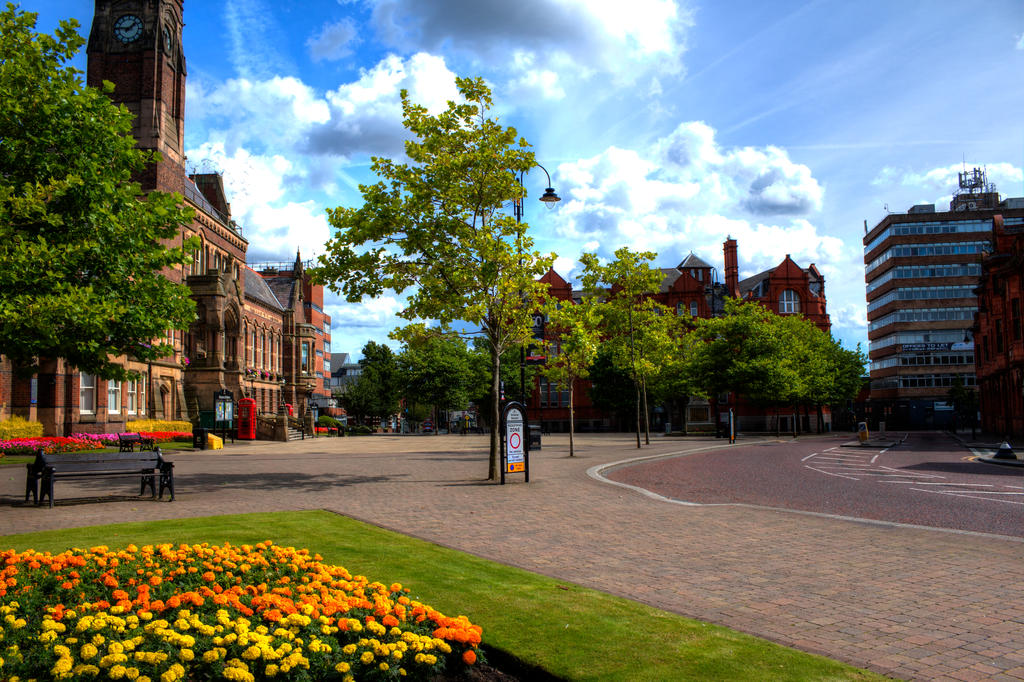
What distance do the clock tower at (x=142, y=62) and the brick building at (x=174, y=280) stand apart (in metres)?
0.07

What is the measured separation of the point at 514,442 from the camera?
17391 mm

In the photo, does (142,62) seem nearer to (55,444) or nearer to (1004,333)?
(55,444)

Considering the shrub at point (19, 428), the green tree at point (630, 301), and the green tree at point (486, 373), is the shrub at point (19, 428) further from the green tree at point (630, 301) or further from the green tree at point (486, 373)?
the green tree at point (486, 373)

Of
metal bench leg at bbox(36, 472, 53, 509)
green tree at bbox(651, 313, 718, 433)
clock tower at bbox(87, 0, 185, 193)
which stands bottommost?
metal bench leg at bbox(36, 472, 53, 509)

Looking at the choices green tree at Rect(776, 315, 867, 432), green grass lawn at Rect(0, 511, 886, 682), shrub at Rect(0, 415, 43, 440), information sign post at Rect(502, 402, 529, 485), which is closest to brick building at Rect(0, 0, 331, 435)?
shrub at Rect(0, 415, 43, 440)

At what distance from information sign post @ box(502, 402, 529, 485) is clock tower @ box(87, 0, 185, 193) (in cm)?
3665

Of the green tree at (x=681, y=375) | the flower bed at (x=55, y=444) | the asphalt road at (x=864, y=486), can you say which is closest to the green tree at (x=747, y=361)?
the green tree at (x=681, y=375)

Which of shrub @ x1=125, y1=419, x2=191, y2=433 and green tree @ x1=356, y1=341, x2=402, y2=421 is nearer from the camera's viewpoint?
shrub @ x1=125, y1=419, x2=191, y2=433

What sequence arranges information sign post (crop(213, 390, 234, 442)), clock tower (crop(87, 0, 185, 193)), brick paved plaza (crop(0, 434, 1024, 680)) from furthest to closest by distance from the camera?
clock tower (crop(87, 0, 185, 193)) → information sign post (crop(213, 390, 234, 442)) → brick paved plaza (crop(0, 434, 1024, 680))

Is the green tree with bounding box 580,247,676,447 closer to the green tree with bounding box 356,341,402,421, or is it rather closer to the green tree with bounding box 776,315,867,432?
the green tree with bounding box 776,315,867,432

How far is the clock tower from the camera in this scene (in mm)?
45344

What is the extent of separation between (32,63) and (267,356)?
159ft

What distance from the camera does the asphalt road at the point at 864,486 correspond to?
38.4 feet

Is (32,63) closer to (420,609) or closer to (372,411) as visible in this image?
(420,609)
